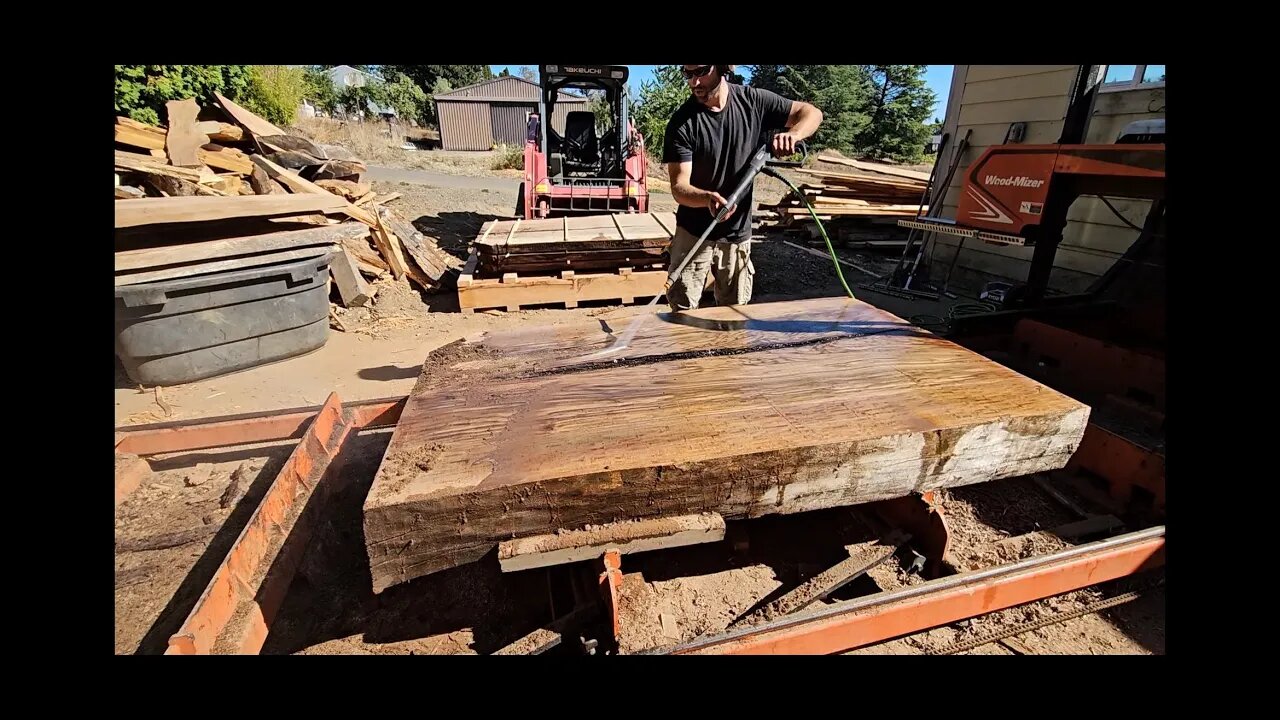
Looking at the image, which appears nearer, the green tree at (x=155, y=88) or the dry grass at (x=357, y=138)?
the green tree at (x=155, y=88)

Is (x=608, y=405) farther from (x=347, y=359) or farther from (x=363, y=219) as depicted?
(x=363, y=219)

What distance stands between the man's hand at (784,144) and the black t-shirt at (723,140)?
0.26 metres

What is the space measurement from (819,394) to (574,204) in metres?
6.95

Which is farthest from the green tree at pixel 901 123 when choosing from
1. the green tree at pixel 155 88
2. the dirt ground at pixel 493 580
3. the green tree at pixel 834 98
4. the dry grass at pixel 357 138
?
the dirt ground at pixel 493 580

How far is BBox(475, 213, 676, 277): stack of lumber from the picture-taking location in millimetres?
6277

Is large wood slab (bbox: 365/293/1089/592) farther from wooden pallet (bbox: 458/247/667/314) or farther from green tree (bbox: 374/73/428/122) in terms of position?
green tree (bbox: 374/73/428/122)

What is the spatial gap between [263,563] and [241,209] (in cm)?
422

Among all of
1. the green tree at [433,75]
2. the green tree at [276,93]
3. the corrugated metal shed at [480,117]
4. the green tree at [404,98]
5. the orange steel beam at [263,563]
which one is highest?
the green tree at [433,75]

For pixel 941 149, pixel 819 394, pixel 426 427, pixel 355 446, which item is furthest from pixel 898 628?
pixel 941 149

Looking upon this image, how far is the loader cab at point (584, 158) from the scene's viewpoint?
26.7 ft

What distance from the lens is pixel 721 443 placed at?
1.68m

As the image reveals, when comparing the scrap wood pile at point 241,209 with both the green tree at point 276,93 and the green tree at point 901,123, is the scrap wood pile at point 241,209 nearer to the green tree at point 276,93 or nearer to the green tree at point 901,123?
the green tree at point 276,93

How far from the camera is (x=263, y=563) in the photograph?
1875 millimetres

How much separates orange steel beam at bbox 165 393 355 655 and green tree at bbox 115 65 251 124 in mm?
7482
